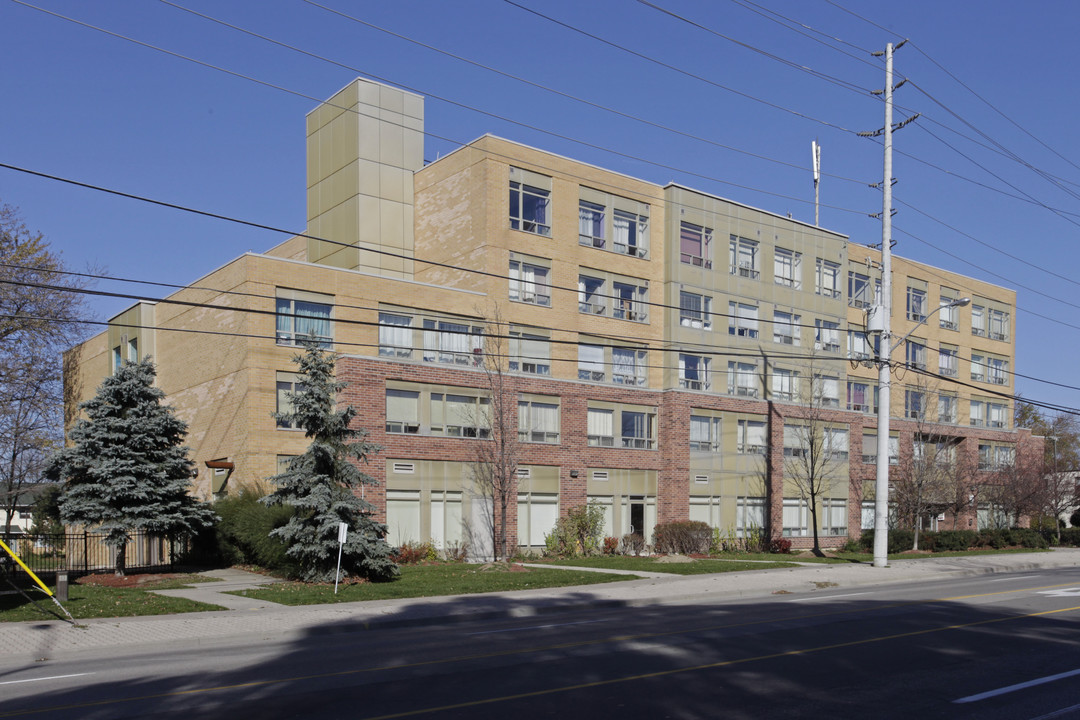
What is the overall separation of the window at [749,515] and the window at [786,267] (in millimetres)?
11162

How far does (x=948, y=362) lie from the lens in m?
59.2

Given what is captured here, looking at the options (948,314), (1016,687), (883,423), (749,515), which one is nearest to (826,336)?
(749,515)

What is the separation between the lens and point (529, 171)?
125 ft

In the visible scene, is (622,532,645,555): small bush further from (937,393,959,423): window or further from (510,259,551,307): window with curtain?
(937,393,959,423): window

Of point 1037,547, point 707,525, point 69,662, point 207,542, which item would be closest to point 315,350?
point 207,542

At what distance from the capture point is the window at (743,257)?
4453 cm

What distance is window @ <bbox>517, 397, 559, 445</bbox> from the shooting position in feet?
121

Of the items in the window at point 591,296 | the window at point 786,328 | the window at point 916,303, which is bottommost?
the window at point 786,328

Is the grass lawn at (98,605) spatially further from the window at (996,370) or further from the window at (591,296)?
the window at (996,370)

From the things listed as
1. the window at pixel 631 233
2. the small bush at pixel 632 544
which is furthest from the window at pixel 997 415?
the small bush at pixel 632 544

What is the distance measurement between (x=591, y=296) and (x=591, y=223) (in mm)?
3208

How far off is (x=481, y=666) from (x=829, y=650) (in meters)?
5.20

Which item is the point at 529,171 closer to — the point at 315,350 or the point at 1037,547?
the point at 315,350

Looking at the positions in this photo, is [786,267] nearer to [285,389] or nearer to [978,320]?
[978,320]
